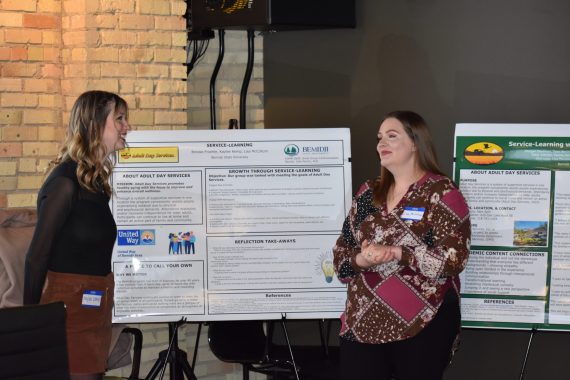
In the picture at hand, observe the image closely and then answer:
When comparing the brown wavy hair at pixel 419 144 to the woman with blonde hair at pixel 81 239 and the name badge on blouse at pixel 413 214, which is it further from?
the woman with blonde hair at pixel 81 239

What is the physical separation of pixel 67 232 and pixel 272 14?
66.6 inches

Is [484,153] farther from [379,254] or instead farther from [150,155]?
[150,155]

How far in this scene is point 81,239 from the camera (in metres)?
3.22

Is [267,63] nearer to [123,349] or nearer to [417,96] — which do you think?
[417,96]

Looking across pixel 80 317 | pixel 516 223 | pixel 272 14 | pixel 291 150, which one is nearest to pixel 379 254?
pixel 516 223

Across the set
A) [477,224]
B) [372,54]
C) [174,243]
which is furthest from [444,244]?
[372,54]

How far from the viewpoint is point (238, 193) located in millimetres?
4117

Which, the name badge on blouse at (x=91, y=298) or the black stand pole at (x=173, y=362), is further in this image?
the black stand pole at (x=173, y=362)

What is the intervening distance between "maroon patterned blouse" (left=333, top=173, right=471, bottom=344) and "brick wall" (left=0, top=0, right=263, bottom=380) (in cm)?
160

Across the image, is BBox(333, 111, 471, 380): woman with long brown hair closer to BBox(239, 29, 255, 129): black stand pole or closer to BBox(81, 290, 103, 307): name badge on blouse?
BBox(81, 290, 103, 307): name badge on blouse

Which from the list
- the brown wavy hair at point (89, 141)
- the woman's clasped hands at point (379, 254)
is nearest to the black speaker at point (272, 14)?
the brown wavy hair at point (89, 141)

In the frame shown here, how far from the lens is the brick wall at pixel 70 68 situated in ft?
14.5

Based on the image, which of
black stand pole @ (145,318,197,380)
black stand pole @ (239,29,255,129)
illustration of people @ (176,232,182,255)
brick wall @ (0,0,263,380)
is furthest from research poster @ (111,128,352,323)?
black stand pole @ (239,29,255,129)

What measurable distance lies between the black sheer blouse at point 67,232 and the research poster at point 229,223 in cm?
73
